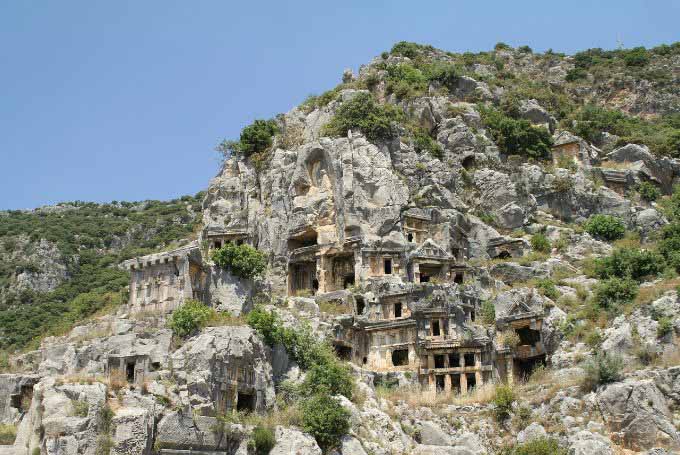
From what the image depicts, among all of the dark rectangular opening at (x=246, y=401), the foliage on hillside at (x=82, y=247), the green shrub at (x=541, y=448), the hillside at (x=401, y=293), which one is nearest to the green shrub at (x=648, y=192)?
the hillside at (x=401, y=293)

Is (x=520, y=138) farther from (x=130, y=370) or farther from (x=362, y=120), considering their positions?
(x=130, y=370)

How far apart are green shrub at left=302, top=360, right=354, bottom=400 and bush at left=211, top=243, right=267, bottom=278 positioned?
11264 mm

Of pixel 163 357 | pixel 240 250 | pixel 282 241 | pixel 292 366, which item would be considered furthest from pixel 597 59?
pixel 163 357

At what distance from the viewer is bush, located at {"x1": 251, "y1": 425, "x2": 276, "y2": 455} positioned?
32.2 m

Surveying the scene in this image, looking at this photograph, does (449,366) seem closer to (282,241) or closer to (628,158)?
(282,241)

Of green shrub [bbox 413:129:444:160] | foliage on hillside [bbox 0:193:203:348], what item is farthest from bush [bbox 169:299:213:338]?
green shrub [bbox 413:129:444:160]

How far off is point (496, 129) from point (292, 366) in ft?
114

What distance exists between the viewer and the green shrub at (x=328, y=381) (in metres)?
37.4

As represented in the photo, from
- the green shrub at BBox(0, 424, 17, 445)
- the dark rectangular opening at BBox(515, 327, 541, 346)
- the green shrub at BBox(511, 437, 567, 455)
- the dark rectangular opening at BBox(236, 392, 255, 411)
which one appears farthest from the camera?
the dark rectangular opening at BBox(515, 327, 541, 346)

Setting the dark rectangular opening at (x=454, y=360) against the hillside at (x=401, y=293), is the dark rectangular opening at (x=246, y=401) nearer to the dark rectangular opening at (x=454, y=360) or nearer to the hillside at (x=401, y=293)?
the hillside at (x=401, y=293)

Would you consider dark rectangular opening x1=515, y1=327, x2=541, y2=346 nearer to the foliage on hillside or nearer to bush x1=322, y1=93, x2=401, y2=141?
bush x1=322, y1=93, x2=401, y2=141

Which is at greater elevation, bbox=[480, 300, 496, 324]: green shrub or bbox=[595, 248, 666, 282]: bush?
bbox=[595, 248, 666, 282]: bush

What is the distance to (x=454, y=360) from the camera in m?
46.8

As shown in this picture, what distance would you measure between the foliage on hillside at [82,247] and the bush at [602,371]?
108ft
